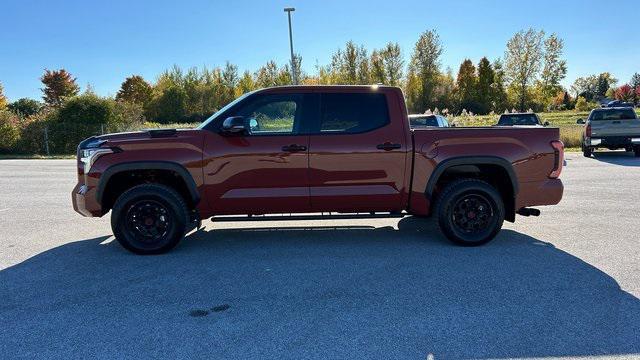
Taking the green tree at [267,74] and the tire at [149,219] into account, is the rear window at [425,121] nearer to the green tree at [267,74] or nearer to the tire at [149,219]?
the tire at [149,219]

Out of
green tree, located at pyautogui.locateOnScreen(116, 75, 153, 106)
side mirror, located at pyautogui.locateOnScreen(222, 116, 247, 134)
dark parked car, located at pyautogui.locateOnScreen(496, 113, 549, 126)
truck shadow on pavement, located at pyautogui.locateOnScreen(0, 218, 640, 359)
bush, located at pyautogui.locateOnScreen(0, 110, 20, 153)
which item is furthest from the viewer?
green tree, located at pyautogui.locateOnScreen(116, 75, 153, 106)

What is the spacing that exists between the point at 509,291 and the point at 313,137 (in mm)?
2660

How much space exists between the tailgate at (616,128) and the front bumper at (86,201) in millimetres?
16782

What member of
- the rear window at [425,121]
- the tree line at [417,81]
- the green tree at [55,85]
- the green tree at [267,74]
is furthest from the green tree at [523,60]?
the green tree at [55,85]

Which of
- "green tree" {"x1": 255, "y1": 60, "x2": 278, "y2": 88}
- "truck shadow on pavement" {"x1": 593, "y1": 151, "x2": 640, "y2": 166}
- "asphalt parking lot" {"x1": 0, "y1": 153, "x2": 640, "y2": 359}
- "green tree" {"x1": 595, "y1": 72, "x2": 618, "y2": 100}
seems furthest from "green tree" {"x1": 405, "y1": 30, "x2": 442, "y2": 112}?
"green tree" {"x1": 595, "y1": 72, "x2": 618, "y2": 100}

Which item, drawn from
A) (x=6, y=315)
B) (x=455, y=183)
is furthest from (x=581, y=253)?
(x=6, y=315)

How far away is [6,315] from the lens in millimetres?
3988

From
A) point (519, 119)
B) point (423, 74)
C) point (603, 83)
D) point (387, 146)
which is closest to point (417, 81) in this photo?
point (423, 74)

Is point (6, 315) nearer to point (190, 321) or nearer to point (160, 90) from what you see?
point (190, 321)

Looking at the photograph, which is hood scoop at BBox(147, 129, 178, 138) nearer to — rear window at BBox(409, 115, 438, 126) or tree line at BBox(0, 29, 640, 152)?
rear window at BBox(409, 115, 438, 126)

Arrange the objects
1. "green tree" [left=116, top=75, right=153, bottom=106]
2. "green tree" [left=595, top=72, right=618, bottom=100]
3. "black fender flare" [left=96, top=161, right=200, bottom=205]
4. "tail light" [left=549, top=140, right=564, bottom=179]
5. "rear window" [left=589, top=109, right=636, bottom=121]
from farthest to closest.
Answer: "green tree" [left=595, top=72, right=618, bottom=100]
"green tree" [left=116, top=75, right=153, bottom=106]
"rear window" [left=589, top=109, right=636, bottom=121]
"tail light" [left=549, top=140, right=564, bottom=179]
"black fender flare" [left=96, top=161, right=200, bottom=205]

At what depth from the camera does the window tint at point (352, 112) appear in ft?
18.9

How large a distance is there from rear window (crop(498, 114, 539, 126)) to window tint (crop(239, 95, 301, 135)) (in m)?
13.9

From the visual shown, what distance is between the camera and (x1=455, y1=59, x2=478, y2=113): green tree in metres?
53.4
